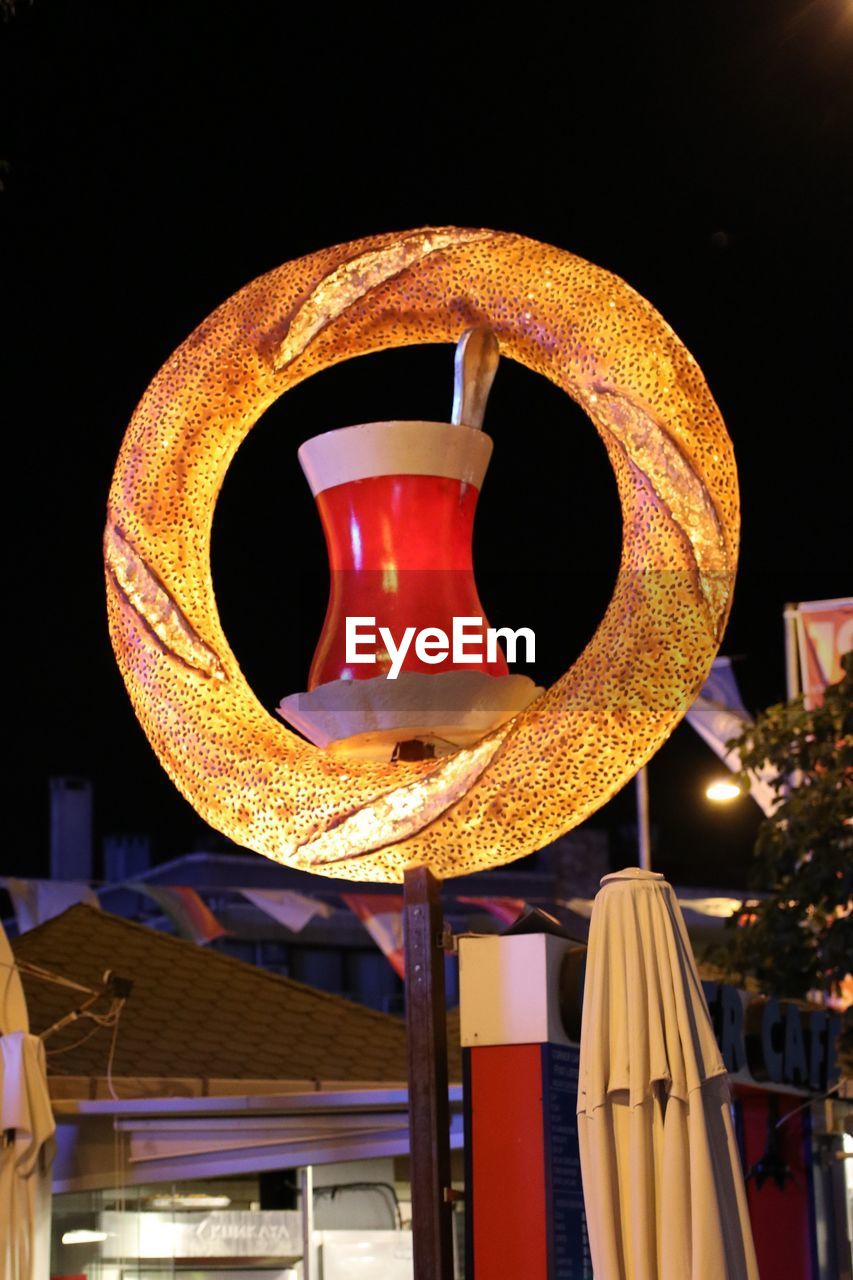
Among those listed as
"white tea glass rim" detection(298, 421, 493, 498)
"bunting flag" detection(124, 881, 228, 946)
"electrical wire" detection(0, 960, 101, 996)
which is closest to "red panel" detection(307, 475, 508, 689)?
"white tea glass rim" detection(298, 421, 493, 498)

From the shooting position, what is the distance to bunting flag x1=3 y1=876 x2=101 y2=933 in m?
12.7

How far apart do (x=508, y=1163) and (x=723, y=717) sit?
8.11 metres

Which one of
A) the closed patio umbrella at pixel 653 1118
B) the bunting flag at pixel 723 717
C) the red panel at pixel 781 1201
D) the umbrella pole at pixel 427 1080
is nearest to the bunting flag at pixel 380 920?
the bunting flag at pixel 723 717

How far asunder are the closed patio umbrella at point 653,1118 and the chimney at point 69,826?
31.4m

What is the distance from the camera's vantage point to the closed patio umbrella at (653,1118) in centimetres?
522

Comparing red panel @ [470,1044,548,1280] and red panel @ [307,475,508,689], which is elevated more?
red panel @ [307,475,508,689]

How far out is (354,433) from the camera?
19.6 ft

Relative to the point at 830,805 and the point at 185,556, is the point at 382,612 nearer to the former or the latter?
the point at 185,556

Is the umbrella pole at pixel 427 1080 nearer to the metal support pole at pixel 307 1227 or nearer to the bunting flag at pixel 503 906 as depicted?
the metal support pole at pixel 307 1227

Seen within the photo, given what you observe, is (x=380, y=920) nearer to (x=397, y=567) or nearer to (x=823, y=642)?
(x=823, y=642)

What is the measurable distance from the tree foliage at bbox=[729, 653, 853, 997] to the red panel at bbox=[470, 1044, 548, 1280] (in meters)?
4.31

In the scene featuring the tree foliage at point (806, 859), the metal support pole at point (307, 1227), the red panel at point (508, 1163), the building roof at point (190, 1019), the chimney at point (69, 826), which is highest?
the chimney at point (69, 826)

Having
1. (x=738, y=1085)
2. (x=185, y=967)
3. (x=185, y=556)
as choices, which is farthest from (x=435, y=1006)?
(x=185, y=967)

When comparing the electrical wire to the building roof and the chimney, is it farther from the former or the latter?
the chimney
